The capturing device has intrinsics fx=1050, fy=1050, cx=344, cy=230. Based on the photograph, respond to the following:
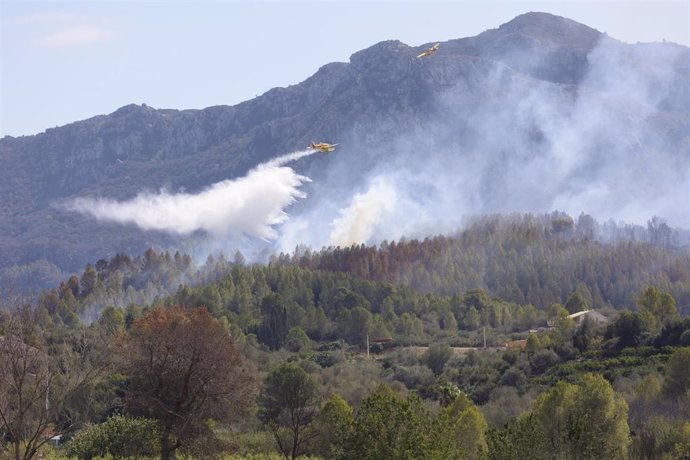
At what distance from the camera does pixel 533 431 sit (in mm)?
42625

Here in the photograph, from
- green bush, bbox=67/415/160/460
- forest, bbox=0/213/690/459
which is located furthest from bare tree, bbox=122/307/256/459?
green bush, bbox=67/415/160/460

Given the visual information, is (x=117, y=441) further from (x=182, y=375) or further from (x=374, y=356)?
(x=374, y=356)

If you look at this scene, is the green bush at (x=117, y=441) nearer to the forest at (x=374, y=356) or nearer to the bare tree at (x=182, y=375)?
the forest at (x=374, y=356)

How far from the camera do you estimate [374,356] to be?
370 feet

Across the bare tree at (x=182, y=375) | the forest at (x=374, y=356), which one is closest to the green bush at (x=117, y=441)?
the forest at (x=374, y=356)

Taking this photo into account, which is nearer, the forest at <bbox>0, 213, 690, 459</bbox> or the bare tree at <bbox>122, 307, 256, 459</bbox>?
the forest at <bbox>0, 213, 690, 459</bbox>

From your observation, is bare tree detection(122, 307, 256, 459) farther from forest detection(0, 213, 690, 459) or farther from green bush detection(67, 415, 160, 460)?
green bush detection(67, 415, 160, 460)

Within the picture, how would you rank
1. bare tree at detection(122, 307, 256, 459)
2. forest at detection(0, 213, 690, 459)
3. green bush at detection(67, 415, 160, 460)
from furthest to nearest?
1. green bush at detection(67, 415, 160, 460)
2. bare tree at detection(122, 307, 256, 459)
3. forest at detection(0, 213, 690, 459)

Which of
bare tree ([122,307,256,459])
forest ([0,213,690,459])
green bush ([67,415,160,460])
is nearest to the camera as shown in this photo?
forest ([0,213,690,459])

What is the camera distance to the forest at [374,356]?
4419 centimetres

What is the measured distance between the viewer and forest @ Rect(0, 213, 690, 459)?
145 feet

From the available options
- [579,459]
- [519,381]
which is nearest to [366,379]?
[519,381]

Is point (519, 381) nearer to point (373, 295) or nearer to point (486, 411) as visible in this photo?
point (486, 411)

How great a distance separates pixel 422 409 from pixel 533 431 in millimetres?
4572
